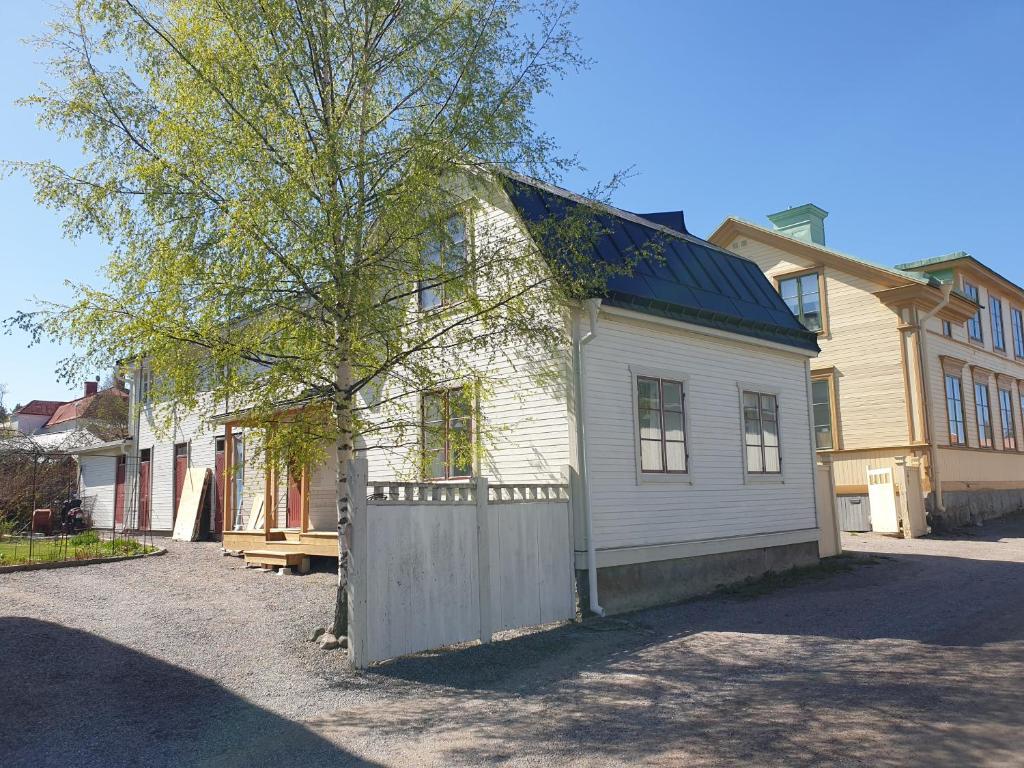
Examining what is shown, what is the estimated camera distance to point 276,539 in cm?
1526

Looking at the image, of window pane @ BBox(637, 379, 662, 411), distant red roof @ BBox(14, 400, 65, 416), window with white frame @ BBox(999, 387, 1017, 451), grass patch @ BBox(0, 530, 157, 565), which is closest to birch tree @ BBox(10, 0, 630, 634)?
window pane @ BBox(637, 379, 662, 411)

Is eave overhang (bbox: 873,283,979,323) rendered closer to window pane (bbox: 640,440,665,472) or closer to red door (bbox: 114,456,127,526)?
window pane (bbox: 640,440,665,472)

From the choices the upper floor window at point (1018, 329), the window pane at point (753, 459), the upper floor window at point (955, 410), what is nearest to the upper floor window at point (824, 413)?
the upper floor window at point (955, 410)

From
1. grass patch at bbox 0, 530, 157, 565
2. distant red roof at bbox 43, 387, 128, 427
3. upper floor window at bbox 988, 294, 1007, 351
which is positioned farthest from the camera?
distant red roof at bbox 43, 387, 128, 427

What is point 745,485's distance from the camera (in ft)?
46.0

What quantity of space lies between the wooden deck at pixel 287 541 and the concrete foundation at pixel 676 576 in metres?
4.87

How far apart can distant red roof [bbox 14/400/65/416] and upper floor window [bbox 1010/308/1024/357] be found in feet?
209

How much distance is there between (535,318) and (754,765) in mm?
5690

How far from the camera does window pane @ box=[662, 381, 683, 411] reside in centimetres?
1270

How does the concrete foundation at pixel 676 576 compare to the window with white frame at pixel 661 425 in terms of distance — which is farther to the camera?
the window with white frame at pixel 661 425

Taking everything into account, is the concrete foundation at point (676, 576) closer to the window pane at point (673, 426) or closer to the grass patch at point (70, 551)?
the window pane at point (673, 426)

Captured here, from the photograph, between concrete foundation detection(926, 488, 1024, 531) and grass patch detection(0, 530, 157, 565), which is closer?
grass patch detection(0, 530, 157, 565)

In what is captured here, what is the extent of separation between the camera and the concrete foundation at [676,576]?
1098 cm

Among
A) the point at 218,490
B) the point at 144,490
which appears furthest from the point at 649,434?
the point at 144,490
